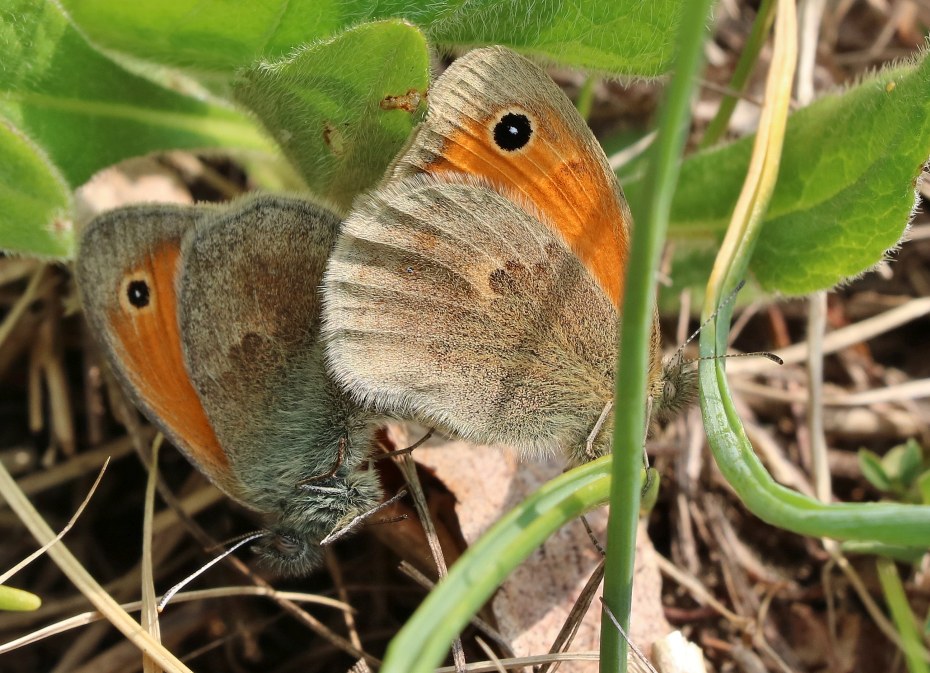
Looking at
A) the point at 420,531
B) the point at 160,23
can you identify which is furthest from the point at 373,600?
the point at 160,23

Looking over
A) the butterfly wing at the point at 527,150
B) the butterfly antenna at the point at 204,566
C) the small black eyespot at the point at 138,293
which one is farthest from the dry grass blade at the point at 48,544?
the butterfly wing at the point at 527,150

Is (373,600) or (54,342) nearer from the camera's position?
(373,600)

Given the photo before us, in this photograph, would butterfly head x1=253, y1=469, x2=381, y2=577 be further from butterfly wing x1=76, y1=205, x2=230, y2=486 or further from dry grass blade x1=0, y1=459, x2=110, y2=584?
dry grass blade x1=0, y1=459, x2=110, y2=584

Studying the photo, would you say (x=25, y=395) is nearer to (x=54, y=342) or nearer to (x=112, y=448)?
(x=54, y=342)

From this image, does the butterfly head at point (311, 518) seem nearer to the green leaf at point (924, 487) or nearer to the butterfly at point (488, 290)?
the butterfly at point (488, 290)

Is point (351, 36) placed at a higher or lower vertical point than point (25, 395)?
higher
